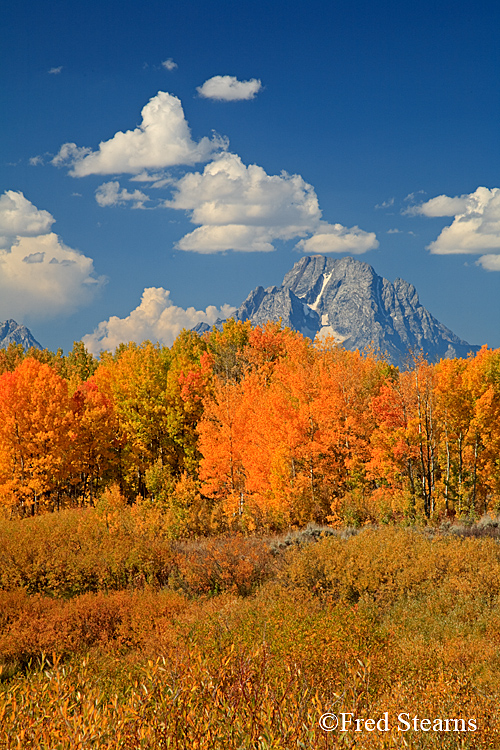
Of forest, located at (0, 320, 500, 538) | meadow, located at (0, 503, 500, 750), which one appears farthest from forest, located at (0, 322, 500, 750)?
forest, located at (0, 320, 500, 538)

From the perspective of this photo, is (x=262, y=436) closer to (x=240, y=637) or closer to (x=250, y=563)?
(x=250, y=563)

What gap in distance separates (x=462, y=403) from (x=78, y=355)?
43109 millimetres

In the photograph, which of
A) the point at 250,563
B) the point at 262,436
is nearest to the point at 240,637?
the point at 250,563

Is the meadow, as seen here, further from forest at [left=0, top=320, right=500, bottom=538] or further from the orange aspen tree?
the orange aspen tree

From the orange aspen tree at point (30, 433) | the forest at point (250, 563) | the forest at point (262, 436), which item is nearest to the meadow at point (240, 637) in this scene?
the forest at point (250, 563)

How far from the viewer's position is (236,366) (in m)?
44.8

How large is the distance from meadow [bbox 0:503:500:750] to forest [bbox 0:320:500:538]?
4943 mm

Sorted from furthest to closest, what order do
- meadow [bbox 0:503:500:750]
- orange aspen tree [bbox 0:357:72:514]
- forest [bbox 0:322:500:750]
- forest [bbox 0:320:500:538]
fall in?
1. orange aspen tree [bbox 0:357:72:514]
2. forest [bbox 0:320:500:538]
3. forest [bbox 0:322:500:750]
4. meadow [bbox 0:503:500:750]

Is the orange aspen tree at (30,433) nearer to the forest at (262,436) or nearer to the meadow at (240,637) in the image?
the forest at (262,436)

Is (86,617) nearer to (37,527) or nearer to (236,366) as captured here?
(37,527)

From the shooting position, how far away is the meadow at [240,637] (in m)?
3.92

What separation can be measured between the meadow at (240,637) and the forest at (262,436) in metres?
4.94

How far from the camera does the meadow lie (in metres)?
3.92

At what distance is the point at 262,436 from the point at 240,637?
62.8 feet
